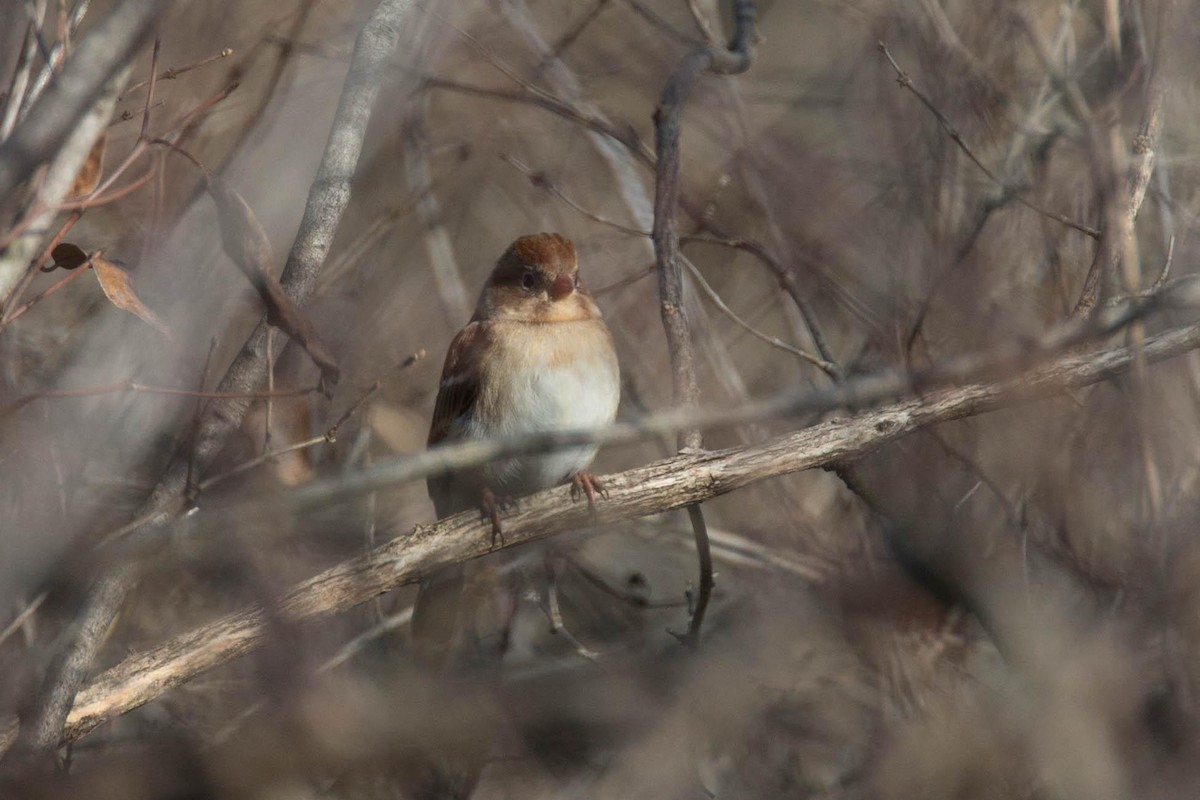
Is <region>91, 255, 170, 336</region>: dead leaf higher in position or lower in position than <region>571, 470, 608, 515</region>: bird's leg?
higher

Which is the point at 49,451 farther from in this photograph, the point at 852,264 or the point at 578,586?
the point at 578,586

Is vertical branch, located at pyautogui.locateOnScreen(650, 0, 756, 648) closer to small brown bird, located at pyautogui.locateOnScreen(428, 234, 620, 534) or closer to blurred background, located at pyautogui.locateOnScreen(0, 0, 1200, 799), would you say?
blurred background, located at pyautogui.locateOnScreen(0, 0, 1200, 799)

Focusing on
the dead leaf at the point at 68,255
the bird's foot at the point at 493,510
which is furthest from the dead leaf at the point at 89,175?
the bird's foot at the point at 493,510

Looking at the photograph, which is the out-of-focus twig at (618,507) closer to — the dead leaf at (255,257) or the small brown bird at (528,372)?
the small brown bird at (528,372)

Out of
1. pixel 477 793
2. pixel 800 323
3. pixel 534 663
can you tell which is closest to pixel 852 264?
pixel 800 323

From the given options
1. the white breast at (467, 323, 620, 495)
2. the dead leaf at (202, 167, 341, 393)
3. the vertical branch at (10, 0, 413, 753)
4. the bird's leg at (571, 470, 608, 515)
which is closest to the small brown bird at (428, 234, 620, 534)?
the white breast at (467, 323, 620, 495)

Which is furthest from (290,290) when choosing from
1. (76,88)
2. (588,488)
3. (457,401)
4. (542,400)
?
(76,88)
